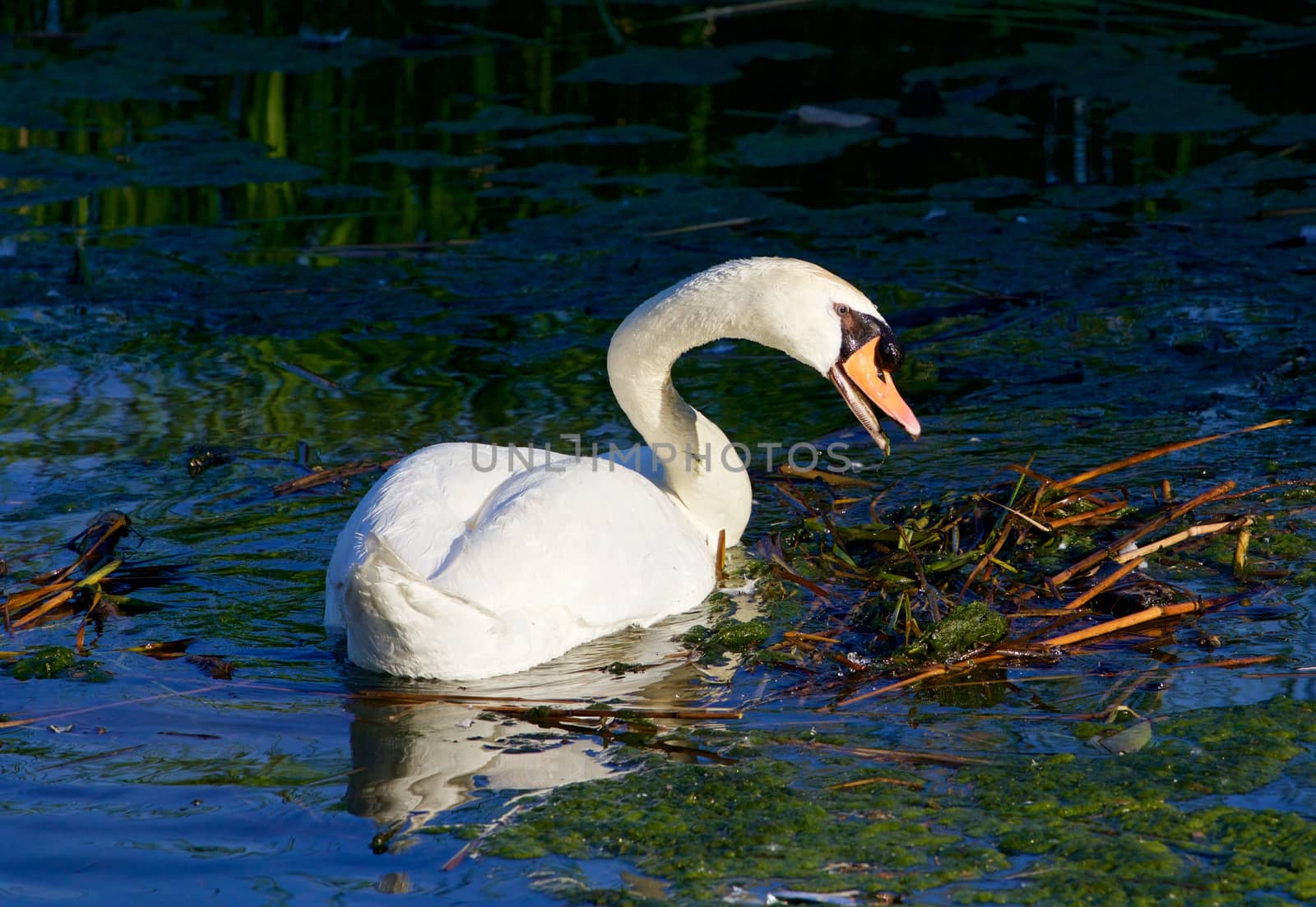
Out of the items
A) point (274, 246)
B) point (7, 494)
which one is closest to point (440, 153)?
point (274, 246)

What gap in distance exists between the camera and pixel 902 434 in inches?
266

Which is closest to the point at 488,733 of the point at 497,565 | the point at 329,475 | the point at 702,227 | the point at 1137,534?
the point at 497,565

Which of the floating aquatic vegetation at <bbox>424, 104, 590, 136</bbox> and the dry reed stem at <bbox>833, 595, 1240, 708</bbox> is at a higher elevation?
the floating aquatic vegetation at <bbox>424, 104, 590, 136</bbox>

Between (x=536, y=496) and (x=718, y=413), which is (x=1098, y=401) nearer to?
(x=718, y=413)

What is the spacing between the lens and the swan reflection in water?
398 cm

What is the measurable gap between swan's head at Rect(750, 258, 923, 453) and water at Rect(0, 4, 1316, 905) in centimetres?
76

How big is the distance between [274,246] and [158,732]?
5.38 meters

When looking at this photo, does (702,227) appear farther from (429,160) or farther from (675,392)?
(675,392)

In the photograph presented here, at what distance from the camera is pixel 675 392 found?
5.74 m

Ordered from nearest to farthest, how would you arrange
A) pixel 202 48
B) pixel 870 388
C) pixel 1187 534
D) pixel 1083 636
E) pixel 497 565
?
pixel 497 565, pixel 1083 636, pixel 1187 534, pixel 870 388, pixel 202 48

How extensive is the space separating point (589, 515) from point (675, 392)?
96 cm
